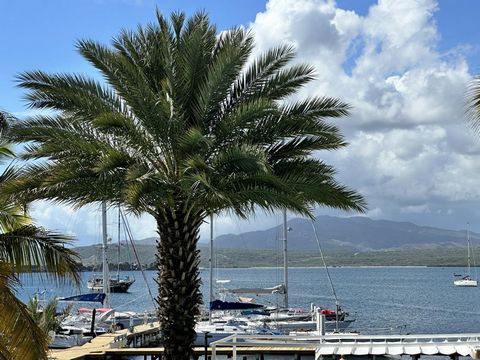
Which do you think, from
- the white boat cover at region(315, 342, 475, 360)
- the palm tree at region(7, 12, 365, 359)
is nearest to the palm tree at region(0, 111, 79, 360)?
the palm tree at region(7, 12, 365, 359)

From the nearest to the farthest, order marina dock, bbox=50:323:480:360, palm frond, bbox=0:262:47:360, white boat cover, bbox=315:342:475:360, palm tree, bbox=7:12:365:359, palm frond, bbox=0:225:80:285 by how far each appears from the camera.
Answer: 1. palm frond, bbox=0:262:47:360
2. palm frond, bbox=0:225:80:285
3. palm tree, bbox=7:12:365:359
4. marina dock, bbox=50:323:480:360
5. white boat cover, bbox=315:342:475:360

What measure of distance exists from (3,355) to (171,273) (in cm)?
625

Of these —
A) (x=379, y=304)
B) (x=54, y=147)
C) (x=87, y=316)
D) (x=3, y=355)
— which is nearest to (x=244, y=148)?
(x=54, y=147)

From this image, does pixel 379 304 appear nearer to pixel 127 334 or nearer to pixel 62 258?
pixel 127 334

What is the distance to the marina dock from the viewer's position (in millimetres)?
15859

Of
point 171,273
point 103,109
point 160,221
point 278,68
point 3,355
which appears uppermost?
point 278,68

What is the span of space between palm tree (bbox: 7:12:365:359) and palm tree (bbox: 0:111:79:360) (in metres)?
2.86

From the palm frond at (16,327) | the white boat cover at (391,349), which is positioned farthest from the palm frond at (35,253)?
the white boat cover at (391,349)

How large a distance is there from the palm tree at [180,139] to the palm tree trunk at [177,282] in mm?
25

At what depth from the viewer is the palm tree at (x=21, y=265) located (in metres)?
8.86

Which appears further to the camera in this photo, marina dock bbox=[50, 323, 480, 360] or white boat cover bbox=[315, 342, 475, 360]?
white boat cover bbox=[315, 342, 475, 360]

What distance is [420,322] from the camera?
6012 centimetres

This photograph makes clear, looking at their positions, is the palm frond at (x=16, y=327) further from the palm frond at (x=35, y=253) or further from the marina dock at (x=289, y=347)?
the marina dock at (x=289, y=347)

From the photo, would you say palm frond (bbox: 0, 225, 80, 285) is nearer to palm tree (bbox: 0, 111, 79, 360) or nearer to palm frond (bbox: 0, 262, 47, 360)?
palm tree (bbox: 0, 111, 79, 360)
